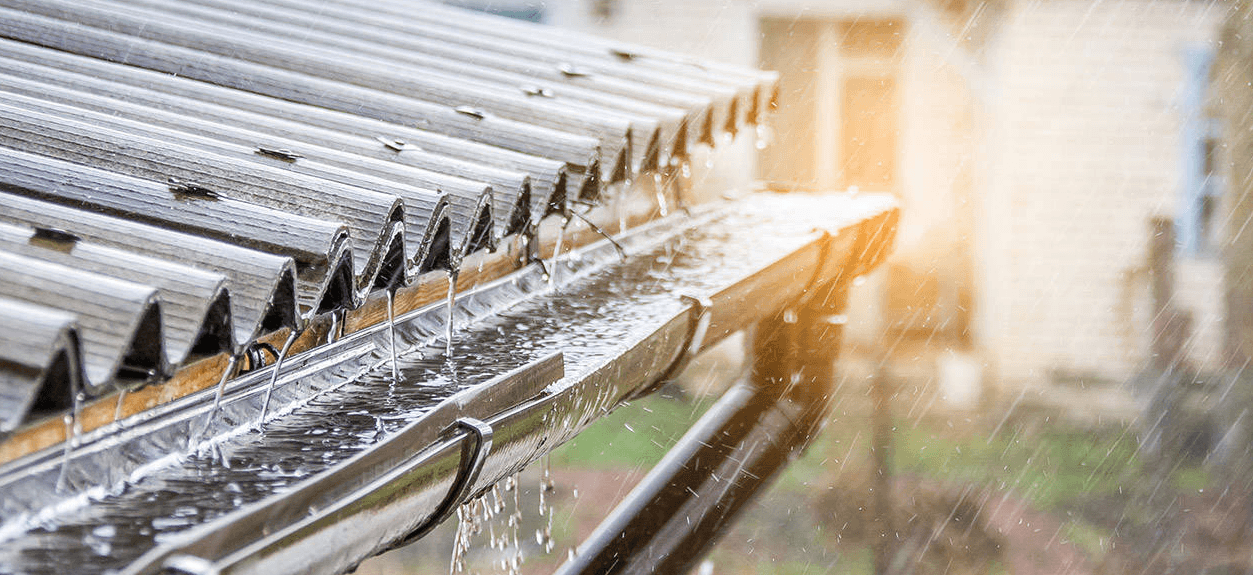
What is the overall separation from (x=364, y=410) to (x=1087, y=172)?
10410 millimetres

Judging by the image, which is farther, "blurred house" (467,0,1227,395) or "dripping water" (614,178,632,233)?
"blurred house" (467,0,1227,395)

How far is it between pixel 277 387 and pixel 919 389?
10765mm

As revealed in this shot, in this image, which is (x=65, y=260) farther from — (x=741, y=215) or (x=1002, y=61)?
(x=1002, y=61)

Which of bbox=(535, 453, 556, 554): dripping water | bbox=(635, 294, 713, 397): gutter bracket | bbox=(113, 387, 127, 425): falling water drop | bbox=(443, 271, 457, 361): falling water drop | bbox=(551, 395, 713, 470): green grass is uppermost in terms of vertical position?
bbox=(113, 387, 127, 425): falling water drop

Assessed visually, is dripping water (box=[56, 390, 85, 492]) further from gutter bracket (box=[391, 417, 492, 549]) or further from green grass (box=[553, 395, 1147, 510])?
green grass (box=[553, 395, 1147, 510])

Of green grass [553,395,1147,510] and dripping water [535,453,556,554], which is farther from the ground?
dripping water [535,453,556,554]

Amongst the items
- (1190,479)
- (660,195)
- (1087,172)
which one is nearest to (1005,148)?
(1087,172)

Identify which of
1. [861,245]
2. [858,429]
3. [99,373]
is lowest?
[858,429]

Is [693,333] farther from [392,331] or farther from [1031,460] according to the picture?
[1031,460]

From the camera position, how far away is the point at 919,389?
11.8 m

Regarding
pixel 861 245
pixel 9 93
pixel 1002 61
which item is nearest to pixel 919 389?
pixel 1002 61

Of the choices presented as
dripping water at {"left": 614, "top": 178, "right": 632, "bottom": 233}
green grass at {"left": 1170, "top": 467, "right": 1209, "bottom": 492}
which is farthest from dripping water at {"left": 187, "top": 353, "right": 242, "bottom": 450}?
green grass at {"left": 1170, "top": 467, "right": 1209, "bottom": 492}

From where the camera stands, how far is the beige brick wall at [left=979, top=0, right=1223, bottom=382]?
1057 cm

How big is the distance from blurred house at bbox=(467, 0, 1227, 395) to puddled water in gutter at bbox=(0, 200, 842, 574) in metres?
7.45
